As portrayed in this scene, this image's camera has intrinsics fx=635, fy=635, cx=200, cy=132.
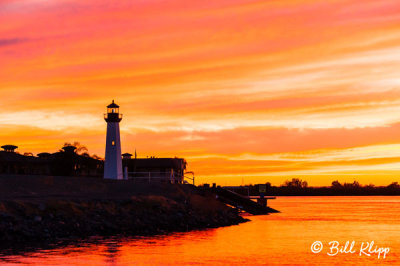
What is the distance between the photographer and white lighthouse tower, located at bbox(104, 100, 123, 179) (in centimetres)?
6781

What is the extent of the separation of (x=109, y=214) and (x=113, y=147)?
21.7 metres

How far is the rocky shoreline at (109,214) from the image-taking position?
39.2m

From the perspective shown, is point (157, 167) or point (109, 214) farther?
point (157, 167)

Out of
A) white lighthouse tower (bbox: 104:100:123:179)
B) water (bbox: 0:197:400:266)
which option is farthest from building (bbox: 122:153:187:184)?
water (bbox: 0:197:400:266)

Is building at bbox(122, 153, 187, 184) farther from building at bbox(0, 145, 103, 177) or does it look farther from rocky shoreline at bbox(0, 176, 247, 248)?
rocky shoreline at bbox(0, 176, 247, 248)

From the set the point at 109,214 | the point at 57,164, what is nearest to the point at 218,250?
the point at 109,214

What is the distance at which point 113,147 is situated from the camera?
223 feet

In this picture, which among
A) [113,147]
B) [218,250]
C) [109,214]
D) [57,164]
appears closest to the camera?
[218,250]

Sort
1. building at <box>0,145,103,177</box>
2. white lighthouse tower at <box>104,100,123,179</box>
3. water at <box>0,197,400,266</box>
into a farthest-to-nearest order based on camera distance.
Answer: building at <box>0,145,103,177</box> < white lighthouse tower at <box>104,100,123,179</box> < water at <box>0,197,400,266</box>

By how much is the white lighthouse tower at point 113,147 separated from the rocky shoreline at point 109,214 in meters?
7.37

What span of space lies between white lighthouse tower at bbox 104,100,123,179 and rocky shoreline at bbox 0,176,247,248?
7.37 m

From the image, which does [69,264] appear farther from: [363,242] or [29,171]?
[29,171]

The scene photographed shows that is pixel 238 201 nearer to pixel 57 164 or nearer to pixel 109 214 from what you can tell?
pixel 57 164

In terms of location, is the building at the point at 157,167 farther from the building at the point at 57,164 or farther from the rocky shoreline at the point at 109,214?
the rocky shoreline at the point at 109,214
